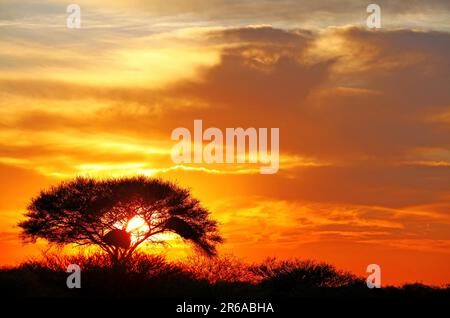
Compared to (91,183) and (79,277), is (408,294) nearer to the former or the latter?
(79,277)

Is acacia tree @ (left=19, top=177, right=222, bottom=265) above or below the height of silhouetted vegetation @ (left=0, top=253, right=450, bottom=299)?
above

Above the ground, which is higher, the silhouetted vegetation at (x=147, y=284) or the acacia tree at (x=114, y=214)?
the acacia tree at (x=114, y=214)

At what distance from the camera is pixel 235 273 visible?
149 feet

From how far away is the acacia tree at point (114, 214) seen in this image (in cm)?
4891

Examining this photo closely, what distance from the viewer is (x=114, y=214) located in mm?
48812

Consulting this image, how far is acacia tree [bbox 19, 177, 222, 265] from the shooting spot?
48906 mm

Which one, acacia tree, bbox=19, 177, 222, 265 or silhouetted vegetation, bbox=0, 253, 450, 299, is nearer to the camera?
silhouetted vegetation, bbox=0, 253, 450, 299

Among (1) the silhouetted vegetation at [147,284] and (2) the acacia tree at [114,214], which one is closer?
(1) the silhouetted vegetation at [147,284]

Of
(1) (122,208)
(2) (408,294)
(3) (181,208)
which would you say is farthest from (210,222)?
A: (2) (408,294)

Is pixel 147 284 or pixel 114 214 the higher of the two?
pixel 114 214

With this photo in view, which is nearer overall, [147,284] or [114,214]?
[147,284]
